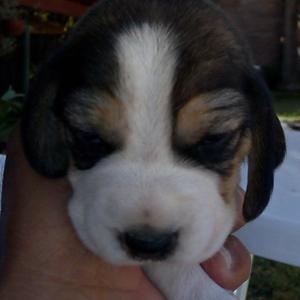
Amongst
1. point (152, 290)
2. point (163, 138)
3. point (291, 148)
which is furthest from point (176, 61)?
point (291, 148)

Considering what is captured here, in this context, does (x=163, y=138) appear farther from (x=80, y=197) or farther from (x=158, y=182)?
(x=80, y=197)

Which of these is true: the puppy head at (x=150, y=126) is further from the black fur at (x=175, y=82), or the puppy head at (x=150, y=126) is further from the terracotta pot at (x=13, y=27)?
the terracotta pot at (x=13, y=27)

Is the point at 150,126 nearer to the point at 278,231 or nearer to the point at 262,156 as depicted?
the point at 262,156

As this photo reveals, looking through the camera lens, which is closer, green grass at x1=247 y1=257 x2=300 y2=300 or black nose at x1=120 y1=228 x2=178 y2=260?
black nose at x1=120 y1=228 x2=178 y2=260

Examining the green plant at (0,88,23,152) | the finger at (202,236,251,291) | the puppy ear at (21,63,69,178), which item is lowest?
the green plant at (0,88,23,152)

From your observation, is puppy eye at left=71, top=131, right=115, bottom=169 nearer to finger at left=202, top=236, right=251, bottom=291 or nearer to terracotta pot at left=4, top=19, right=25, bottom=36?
finger at left=202, top=236, right=251, bottom=291

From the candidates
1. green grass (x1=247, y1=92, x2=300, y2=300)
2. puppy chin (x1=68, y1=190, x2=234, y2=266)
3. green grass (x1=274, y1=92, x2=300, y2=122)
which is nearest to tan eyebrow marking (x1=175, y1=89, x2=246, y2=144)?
puppy chin (x1=68, y1=190, x2=234, y2=266)

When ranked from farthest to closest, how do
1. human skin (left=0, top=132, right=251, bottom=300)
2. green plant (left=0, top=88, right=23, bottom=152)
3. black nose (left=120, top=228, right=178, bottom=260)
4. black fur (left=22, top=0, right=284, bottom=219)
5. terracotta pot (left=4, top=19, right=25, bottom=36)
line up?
terracotta pot (left=4, top=19, right=25, bottom=36), green plant (left=0, top=88, right=23, bottom=152), human skin (left=0, top=132, right=251, bottom=300), black fur (left=22, top=0, right=284, bottom=219), black nose (left=120, top=228, right=178, bottom=260)
